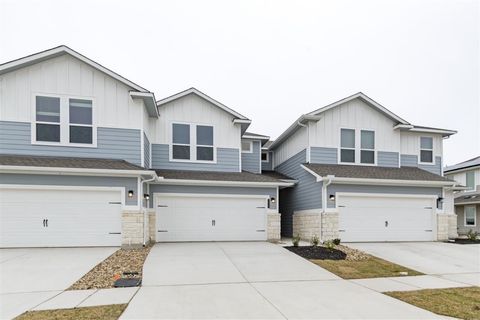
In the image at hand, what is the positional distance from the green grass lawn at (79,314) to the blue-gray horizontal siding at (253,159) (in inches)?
450

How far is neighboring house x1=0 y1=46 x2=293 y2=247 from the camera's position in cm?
1047

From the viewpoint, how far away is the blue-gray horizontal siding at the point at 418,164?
1595 cm

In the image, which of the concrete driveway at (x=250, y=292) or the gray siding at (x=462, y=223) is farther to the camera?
the gray siding at (x=462, y=223)

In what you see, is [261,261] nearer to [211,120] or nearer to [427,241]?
[211,120]

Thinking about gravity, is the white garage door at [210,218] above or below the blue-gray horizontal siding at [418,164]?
below

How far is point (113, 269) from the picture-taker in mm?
7672

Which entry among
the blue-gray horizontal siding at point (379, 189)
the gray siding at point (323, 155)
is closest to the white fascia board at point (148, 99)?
the gray siding at point (323, 155)

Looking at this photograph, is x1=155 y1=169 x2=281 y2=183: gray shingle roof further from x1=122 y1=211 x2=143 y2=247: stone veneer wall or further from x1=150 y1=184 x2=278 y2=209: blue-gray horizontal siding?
x1=122 y1=211 x2=143 y2=247: stone veneer wall

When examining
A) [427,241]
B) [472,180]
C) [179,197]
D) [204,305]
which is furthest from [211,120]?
[472,180]

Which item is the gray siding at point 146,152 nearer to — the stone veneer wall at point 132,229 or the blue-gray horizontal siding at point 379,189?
the stone veneer wall at point 132,229

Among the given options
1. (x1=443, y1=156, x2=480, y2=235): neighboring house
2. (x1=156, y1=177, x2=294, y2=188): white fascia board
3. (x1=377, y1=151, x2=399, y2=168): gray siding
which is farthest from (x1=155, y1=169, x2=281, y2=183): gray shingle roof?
(x1=443, y1=156, x2=480, y2=235): neighboring house

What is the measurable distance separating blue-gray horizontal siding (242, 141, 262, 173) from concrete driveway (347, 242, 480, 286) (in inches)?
240

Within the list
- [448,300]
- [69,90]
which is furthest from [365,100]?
[69,90]

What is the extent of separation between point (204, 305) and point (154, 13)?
14122 millimetres
